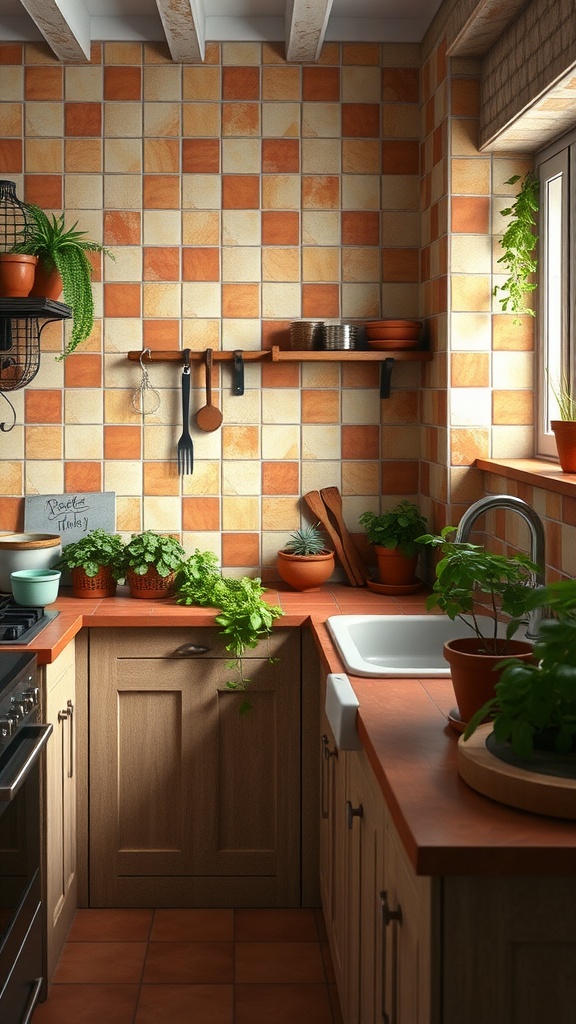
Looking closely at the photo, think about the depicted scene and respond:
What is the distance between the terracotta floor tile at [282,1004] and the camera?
2.55 m

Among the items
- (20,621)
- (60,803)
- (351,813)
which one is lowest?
(60,803)

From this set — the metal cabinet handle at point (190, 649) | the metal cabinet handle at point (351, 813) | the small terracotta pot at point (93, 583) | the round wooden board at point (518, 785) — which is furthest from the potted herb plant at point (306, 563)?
the round wooden board at point (518, 785)

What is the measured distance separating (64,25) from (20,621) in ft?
5.62

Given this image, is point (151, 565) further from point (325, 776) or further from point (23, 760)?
point (23, 760)

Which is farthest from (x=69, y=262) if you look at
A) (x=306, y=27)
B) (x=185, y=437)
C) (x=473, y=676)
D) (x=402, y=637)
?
(x=473, y=676)

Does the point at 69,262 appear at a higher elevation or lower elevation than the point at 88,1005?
higher

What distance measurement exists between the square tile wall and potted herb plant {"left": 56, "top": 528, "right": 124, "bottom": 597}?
0.23m

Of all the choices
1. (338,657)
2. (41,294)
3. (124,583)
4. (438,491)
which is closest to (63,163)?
(41,294)

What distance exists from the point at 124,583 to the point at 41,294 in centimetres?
94

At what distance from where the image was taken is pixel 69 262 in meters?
3.14

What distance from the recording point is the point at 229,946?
2895 mm

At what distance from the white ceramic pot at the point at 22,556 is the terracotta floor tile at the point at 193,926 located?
1.07 meters

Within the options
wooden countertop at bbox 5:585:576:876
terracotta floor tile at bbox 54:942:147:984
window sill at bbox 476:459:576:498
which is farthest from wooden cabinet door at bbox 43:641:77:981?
window sill at bbox 476:459:576:498

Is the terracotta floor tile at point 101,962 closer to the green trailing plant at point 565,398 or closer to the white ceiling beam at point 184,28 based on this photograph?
the green trailing plant at point 565,398
